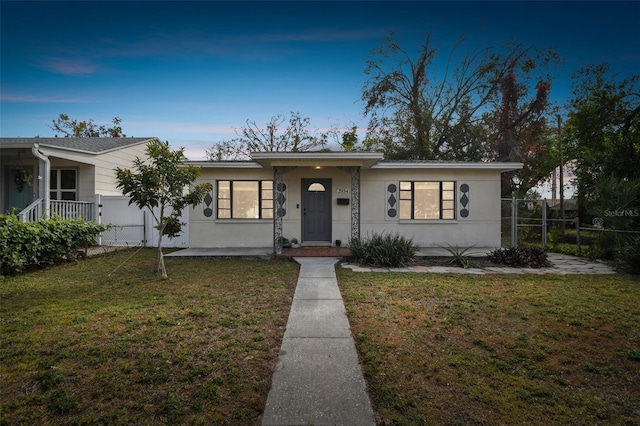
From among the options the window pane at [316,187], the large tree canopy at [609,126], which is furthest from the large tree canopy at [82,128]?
the large tree canopy at [609,126]

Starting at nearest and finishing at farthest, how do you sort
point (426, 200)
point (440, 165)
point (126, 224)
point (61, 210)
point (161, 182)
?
point (161, 182)
point (61, 210)
point (440, 165)
point (426, 200)
point (126, 224)

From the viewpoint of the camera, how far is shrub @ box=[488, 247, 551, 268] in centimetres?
763

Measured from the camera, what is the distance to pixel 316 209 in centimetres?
1024

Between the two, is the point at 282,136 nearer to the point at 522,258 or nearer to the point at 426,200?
the point at 426,200

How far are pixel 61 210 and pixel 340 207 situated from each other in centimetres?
892

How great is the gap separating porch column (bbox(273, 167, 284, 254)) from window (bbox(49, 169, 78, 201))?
759cm

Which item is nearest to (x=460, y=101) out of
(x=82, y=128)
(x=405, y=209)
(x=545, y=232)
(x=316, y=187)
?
(x=545, y=232)

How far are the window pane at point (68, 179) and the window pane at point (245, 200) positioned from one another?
20.0ft

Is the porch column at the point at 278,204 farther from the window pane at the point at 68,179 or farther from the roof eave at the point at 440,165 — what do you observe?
the window pane at the point at 68,179

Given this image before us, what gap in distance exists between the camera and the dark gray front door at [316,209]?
33.6 ft

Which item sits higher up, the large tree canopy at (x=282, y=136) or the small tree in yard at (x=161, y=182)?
the large tree canopy at (x=282, y=136)

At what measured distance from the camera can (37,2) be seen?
→ 284 inches

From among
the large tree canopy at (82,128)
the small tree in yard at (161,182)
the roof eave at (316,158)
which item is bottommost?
the small tree in yard at (161,182)

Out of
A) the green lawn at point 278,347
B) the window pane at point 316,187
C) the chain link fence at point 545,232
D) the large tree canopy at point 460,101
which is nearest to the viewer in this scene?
the green lawn at point 278,347
